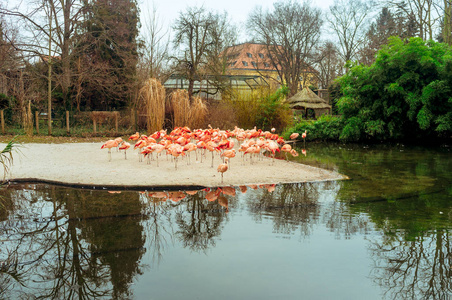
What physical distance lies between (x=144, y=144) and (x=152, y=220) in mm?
4616

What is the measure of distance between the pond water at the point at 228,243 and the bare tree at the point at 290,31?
2743 centimetres

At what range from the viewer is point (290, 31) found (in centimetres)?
3262

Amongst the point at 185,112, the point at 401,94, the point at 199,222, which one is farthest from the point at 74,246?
the point at 401,94

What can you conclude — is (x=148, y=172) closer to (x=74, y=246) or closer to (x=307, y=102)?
(x=74, y=246)

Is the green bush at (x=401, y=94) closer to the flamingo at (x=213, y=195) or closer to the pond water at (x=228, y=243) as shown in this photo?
the pond water at (x=228, y=243)

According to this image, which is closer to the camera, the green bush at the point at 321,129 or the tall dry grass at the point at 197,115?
the tall dry grass at the point at 197,115

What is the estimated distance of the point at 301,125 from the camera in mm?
17266

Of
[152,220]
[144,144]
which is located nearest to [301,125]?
[144,144]

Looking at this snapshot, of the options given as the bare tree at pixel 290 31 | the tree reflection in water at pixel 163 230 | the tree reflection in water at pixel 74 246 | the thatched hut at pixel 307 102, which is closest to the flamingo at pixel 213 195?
the tree reflection in water at pixel 163 230

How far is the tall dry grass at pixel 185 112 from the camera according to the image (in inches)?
650

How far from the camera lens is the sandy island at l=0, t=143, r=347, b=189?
7117 mm

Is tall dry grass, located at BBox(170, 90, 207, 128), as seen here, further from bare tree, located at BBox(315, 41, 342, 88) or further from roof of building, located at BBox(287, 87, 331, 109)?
bare tree, located at BBox(315, 41, 342, 88)

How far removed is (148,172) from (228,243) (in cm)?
411

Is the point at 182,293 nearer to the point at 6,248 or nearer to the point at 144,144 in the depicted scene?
the point at 6,248
